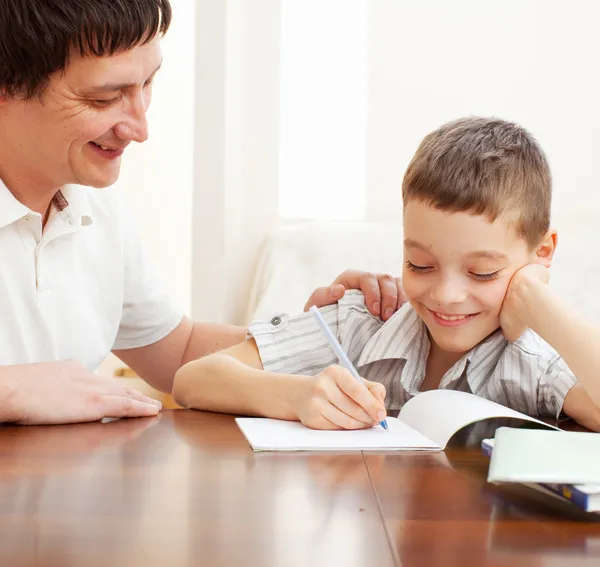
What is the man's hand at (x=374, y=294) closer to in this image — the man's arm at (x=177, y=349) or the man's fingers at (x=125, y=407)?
the man's arm at (x=177, y=349)

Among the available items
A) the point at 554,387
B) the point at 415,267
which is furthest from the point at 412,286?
the point at 554,387

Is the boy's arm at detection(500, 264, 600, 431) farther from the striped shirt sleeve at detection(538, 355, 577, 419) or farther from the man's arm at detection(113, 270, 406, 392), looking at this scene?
the man's arm at detection(113, 270, 406, 392)

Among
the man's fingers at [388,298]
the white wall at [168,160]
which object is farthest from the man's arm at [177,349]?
the white wall at [168,160]

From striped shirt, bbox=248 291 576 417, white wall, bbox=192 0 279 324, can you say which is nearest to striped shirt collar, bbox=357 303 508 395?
striped shirt, bbox=248 291 576 417

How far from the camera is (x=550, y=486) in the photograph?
61 centimetres

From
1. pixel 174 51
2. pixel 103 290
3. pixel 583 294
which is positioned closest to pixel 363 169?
pixel 583 294

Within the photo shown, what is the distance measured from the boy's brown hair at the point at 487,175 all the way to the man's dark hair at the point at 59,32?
45 centimetres

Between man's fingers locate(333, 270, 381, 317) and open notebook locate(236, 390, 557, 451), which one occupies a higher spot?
man's fingers locate(333, 270, 381, 317)

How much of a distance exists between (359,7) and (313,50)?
18 cm

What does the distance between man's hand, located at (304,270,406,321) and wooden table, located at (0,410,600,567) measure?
0.57 metres

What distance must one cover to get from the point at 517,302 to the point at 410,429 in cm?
30

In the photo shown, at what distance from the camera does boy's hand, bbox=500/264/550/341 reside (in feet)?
3.71

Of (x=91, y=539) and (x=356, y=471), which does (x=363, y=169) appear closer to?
(x=356, y=471)

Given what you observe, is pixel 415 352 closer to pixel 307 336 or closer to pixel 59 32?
pixel 307 336
